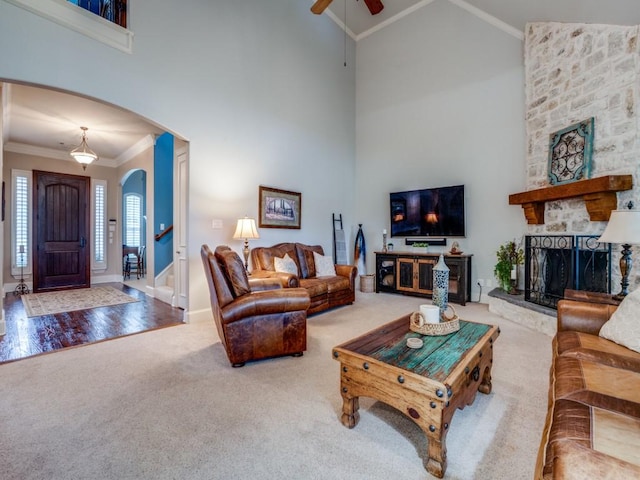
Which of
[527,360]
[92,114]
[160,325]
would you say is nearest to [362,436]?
[527,360]

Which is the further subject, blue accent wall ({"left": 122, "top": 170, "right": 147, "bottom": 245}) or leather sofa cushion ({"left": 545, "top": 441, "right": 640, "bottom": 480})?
blue accent wall ({"left": 122, "top": 170, "right": 147, "bottom": 245})

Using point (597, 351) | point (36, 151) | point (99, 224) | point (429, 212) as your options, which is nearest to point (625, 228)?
point (597, 351)

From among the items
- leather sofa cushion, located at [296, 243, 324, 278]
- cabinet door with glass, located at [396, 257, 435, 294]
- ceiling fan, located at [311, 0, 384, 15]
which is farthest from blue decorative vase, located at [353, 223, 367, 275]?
ceiling fan, located at [311, 0, 384, 15]

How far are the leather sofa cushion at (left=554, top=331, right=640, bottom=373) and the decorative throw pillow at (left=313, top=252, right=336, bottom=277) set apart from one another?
3.12 m

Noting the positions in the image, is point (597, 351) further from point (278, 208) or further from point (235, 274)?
point (278, 208)

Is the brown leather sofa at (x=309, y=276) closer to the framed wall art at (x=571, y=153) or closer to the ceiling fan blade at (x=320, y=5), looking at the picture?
the framed wall art at (x=571, y=153)

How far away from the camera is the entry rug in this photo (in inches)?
171

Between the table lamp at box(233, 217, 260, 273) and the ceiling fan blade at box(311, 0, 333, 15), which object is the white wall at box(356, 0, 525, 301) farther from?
the table lamp at box(233, 217, 260, 273)

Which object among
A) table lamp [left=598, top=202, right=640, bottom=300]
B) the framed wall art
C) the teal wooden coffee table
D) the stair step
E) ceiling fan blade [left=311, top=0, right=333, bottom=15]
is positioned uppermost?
ceiling fan blade [left=311, top=0, right=333, bottom=15]

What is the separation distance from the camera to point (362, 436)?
1.62m

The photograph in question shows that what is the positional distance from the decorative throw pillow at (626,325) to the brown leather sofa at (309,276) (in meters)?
2.74

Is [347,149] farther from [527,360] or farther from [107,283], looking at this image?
[107,283]

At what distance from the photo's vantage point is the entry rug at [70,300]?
4352mm

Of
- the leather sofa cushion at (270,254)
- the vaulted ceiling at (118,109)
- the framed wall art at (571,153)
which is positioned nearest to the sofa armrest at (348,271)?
the leather sofa cushion at (270,254)
